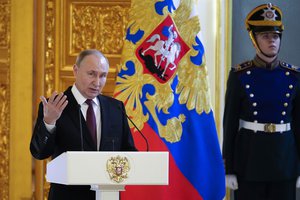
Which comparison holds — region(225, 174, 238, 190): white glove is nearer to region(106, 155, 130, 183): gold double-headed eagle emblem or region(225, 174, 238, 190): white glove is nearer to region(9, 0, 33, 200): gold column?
region(106, 155, 130, 183): gold double-headed eagle emblem

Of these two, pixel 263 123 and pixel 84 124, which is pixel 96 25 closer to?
pixel 263 123

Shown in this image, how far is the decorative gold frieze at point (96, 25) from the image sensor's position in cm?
523

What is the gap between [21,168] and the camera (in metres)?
5.20

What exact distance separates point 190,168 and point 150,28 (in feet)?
2.87

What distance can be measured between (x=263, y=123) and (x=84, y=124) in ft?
4.19

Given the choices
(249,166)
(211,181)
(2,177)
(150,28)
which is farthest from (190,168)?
(2,177)

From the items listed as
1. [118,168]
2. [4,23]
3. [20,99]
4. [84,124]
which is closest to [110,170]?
[118,168]

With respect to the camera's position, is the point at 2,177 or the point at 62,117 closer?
the point at 62,117

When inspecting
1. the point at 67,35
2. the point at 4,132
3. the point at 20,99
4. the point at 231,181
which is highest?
the point at 67,35

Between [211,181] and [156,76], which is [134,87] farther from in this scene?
[211,181]

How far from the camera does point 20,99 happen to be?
5195 mm

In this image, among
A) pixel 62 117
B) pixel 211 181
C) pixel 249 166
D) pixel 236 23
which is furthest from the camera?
pixel 236 23

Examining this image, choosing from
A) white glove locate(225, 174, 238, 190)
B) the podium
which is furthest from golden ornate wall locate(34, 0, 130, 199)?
the podium

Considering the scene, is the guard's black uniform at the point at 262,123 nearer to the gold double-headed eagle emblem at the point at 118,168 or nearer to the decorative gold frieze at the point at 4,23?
the gold double-headed eagle emblem at the point at 118,168
